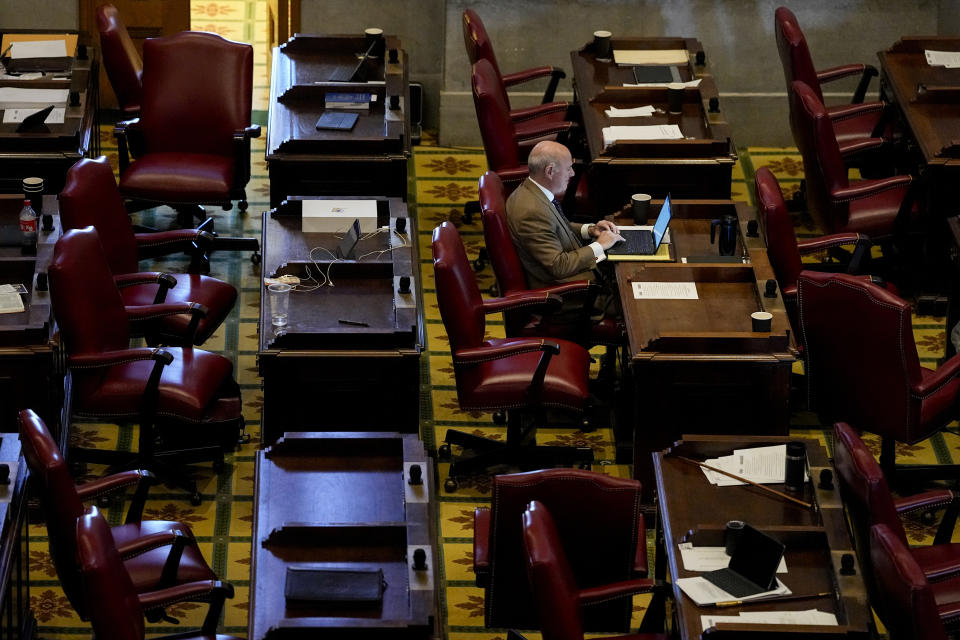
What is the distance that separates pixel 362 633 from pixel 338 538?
1.69ft

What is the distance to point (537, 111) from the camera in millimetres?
9539

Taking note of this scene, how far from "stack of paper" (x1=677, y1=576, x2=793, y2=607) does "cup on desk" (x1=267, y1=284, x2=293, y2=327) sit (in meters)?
2.19

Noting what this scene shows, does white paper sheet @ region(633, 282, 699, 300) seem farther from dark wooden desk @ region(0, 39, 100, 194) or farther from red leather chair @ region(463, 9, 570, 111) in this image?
dark wooden desk @ region(0, 39, 100, 194)

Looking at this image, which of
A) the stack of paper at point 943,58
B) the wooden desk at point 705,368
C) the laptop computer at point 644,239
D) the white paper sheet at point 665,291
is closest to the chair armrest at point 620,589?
the wooden desk at point 705,368

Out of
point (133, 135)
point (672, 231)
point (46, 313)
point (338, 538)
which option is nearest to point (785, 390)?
point (672, 231)

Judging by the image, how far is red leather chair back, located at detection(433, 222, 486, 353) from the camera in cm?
690

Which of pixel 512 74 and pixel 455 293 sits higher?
pixel 512 74

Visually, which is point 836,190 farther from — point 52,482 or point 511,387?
point 52,482

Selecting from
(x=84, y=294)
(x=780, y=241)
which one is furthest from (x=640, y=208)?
(x=84, y=294)

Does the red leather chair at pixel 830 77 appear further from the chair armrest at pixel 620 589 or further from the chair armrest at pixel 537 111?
the chair armrest at pixel 620 589

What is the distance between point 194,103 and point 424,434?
8.03 ft

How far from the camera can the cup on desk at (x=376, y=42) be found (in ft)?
31.7

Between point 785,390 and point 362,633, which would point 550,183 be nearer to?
point 785,390

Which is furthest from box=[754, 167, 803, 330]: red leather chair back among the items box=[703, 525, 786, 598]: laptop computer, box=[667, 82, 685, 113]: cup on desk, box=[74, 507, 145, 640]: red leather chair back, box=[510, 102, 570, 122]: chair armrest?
box=[74, 507, 145, 640]: red leather chair back
